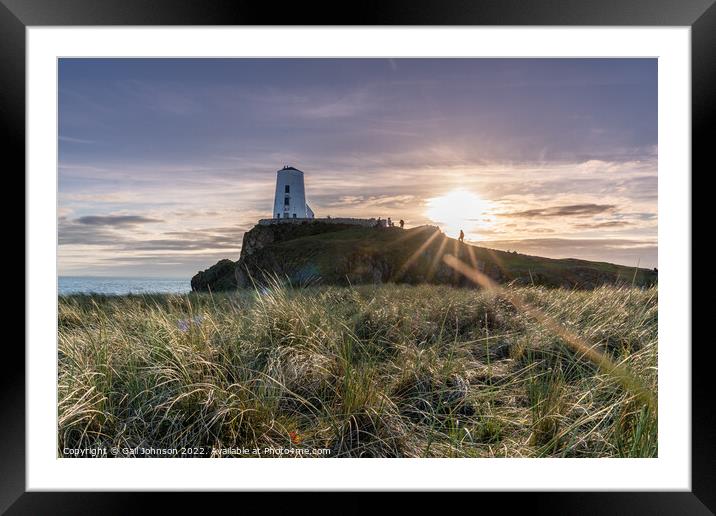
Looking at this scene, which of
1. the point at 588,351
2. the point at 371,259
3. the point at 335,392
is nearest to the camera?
the point at 335,392

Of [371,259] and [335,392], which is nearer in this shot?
[335,392]

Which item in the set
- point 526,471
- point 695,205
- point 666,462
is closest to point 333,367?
point 526,471

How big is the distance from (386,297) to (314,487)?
281 cm

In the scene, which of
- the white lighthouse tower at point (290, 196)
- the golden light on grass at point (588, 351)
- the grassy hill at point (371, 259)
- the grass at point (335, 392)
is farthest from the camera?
the white lighthouse tower at point (290, 196)

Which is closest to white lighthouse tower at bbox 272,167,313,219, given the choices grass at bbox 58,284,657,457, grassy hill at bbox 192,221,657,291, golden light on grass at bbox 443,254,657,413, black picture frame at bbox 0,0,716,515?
grassy hill at bbox 192,221,657,291

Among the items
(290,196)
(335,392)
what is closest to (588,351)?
(335,392)

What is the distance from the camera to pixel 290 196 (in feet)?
68.7
